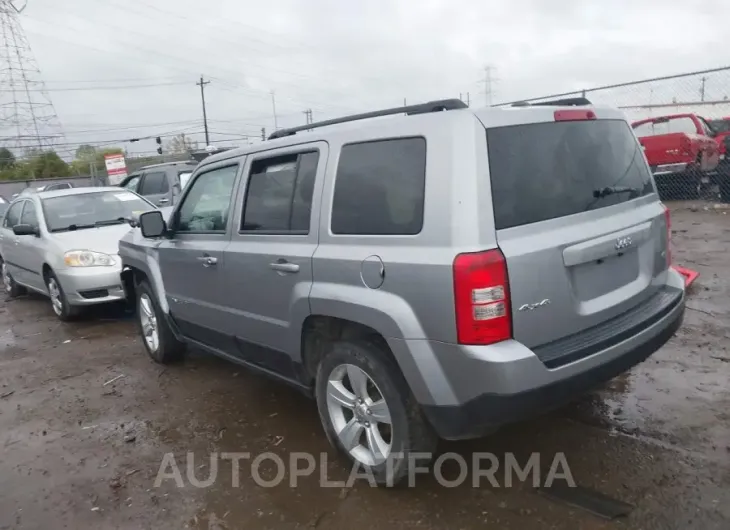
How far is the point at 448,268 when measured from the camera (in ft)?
8.54

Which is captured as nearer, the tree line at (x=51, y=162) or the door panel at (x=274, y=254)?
the door panel at (x=274, y=254)

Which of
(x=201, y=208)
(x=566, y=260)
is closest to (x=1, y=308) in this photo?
(x=201, y=208)

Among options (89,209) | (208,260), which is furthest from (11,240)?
(208,260)

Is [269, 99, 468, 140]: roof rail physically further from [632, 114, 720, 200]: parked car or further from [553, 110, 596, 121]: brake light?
[632, 114, 720, 200]: parked car

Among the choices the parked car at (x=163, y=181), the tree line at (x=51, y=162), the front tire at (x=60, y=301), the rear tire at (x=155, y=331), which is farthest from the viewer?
the tree line at (x=51, y=162)

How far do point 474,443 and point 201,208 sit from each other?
2.57 meters

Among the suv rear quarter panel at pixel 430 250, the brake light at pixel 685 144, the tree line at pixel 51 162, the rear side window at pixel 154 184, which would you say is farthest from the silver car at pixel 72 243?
the tree line at pixel 51 162

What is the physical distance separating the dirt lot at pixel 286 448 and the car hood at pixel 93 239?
183cm

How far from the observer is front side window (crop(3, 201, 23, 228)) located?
8784 millimetres

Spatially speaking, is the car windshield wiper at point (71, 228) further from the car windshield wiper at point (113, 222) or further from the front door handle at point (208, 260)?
the front door handle at point (208, 260)

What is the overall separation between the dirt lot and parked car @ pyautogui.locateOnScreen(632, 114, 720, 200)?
26.2ft

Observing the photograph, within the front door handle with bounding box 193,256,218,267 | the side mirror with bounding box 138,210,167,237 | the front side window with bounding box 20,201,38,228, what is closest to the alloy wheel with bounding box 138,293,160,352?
the side mirror with bounding box 138,210,167,237

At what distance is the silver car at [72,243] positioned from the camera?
23.2 ft

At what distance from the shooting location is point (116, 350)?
20.4ft
